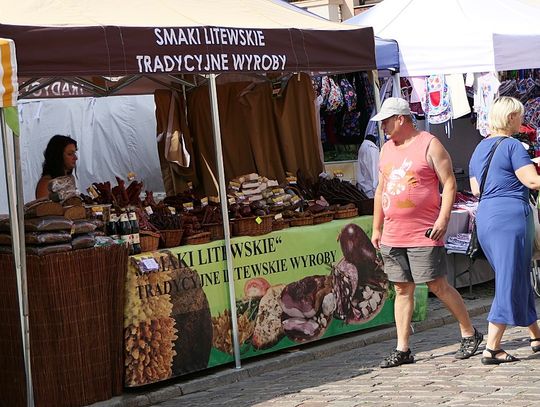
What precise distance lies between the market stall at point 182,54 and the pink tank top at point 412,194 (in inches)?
47.0

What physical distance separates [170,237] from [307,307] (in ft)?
4.68

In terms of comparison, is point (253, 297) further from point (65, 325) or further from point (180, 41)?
point (180, 41)

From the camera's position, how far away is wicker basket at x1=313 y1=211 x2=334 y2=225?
8570mm

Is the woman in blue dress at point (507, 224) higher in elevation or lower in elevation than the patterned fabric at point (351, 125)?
lower

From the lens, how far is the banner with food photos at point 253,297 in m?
7.14

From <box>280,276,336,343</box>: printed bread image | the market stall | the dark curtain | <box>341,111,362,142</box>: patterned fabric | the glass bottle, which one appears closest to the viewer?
the market stall

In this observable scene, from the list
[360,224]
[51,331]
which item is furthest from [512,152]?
[51,331]

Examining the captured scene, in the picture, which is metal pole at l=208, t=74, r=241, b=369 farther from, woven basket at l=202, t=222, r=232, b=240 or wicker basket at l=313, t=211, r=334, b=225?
wicker basket at l=313, t=211, r=334, b=225

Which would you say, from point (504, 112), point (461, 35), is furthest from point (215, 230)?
point (461, 35)

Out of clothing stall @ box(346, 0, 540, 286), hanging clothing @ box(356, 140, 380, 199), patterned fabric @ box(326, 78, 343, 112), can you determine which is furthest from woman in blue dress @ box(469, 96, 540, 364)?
patterned fabric @ box(326, 78, 343, 112)

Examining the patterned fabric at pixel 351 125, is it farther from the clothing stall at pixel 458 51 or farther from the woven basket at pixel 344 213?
the woven basket at pixel 344 213

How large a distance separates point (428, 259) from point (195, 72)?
2.04m

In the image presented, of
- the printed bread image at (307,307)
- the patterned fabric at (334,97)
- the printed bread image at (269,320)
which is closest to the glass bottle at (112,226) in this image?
the printed bread image at (269,320)

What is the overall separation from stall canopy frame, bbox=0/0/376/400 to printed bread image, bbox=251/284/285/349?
288 mm
